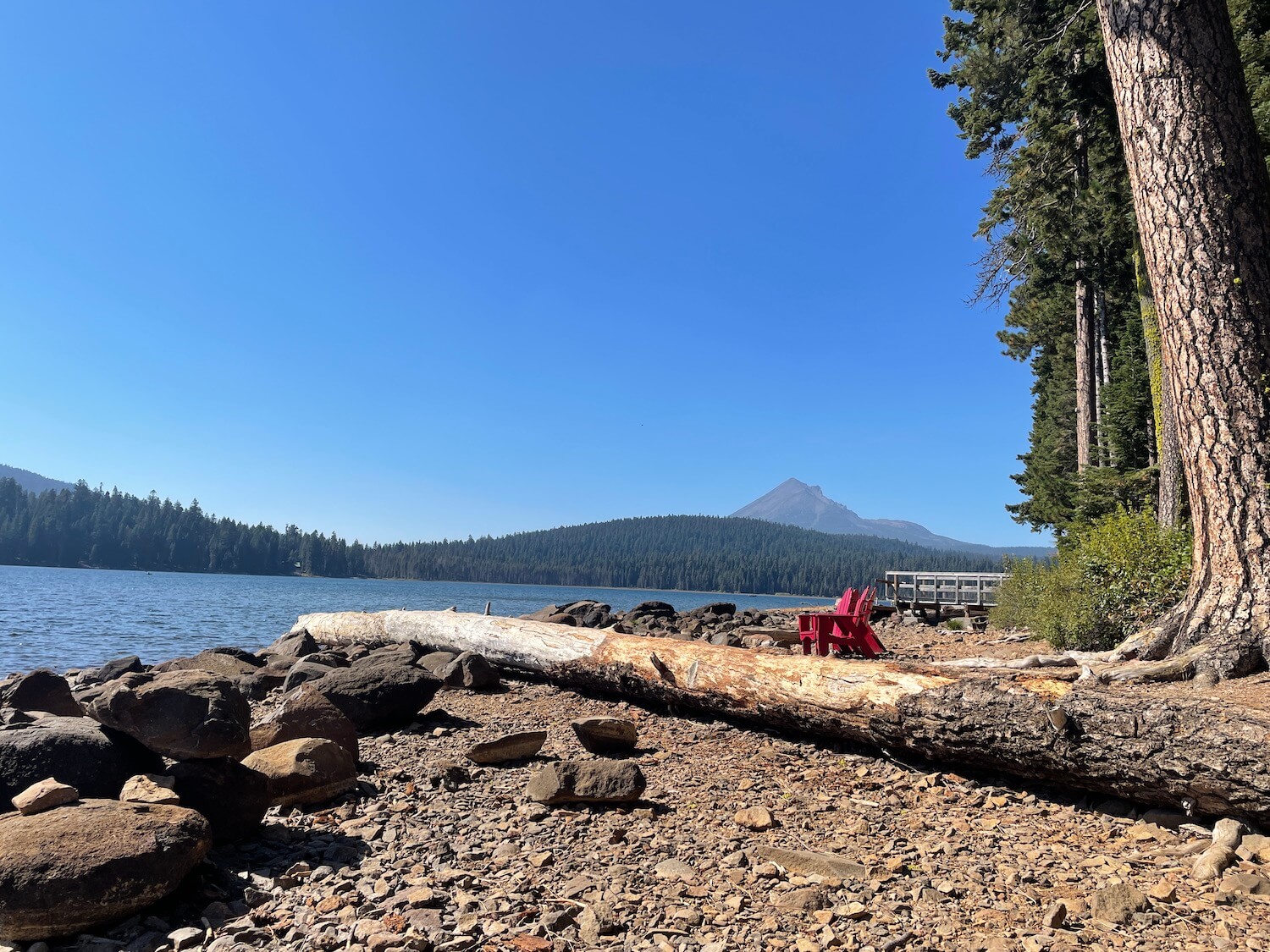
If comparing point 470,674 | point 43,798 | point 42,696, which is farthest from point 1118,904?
point 42,696

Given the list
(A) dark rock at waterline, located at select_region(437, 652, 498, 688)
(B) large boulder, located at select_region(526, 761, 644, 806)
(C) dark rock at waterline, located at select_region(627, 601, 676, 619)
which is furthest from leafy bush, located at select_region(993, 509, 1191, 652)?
(C) dark rock at waterline, located at select_region(627, 601, 676, 619)

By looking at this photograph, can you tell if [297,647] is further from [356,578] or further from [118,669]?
[356,578]

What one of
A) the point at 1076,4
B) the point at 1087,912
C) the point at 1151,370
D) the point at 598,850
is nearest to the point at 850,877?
the point at 1087,912

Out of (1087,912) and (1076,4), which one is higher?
(1076,4)

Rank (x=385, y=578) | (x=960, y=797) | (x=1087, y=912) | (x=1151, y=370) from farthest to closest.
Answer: (x=385, y=578) → (x=1151, y=370) → (x=960, y=797) → (x=1087, y=912)

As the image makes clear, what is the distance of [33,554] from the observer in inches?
4577

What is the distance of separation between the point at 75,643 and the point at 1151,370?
2668 cm

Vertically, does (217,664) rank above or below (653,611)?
below

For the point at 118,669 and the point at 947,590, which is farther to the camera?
the point at 947,590

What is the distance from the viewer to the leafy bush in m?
8.90

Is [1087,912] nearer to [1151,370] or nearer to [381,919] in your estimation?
[381,919]

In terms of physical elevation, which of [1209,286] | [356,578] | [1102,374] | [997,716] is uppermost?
[1102,374]

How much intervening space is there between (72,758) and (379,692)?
3.02m

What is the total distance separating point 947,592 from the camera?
72.7 feet
